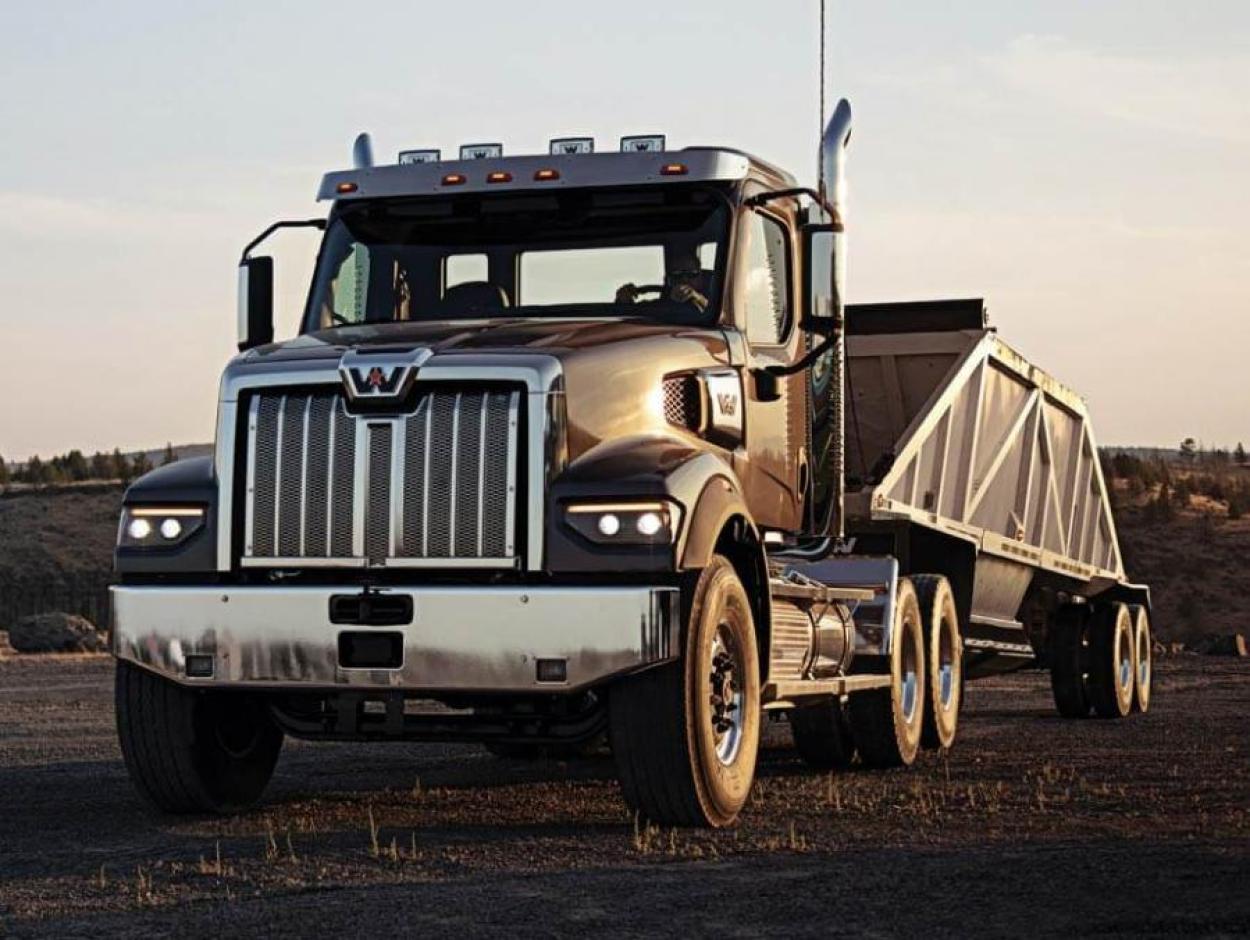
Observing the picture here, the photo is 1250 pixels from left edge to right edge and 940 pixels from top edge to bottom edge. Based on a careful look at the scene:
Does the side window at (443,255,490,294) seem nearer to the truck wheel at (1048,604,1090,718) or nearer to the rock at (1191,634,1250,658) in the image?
the truck wheel at (1048,604,1090,718)

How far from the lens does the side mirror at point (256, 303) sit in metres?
12.2

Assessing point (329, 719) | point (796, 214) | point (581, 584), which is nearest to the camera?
point (581, 584)

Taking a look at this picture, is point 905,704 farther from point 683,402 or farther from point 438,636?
point 438,636

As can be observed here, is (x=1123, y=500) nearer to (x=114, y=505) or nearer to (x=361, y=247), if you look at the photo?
(x=114, y=505)

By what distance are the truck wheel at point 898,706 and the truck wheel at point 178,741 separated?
15.5 ft

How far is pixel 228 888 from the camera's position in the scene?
345 inches

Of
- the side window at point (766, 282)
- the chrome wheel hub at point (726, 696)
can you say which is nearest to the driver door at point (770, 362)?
the side window at point (766, 282)

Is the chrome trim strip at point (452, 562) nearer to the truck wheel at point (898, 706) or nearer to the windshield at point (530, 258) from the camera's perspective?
the windshield at point (530, 258)

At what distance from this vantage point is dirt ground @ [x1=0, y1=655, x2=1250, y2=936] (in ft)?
26.1

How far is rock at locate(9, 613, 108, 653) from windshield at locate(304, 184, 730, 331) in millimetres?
25782

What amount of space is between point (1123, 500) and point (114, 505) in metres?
29.7

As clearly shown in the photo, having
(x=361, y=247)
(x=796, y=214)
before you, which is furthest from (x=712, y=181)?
(x=361, y=247)

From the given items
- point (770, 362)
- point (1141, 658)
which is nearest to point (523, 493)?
point (770, 362)

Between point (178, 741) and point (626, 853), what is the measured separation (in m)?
2.49
